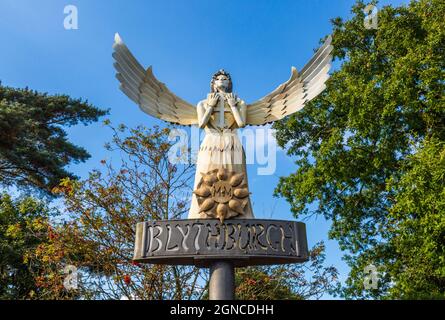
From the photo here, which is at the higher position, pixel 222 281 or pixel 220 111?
pixel 220 111

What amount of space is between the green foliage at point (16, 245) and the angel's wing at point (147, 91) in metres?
8.71

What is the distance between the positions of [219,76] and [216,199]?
233cm

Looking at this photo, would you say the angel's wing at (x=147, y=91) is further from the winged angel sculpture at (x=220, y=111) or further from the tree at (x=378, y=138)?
the tree at (x=378, y=138)

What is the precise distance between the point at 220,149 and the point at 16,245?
11514 mm

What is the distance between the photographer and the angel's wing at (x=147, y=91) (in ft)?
25.3

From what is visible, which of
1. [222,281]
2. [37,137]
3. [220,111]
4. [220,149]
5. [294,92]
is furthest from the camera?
[37,137]

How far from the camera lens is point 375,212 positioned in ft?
45.0

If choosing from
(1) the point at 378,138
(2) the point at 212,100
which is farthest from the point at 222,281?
(1) the point at 378,138

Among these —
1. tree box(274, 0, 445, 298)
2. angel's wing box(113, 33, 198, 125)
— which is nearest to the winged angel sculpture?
angel's wing box(113, 33, 198, 125)

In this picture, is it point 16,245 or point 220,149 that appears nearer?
point 220,149

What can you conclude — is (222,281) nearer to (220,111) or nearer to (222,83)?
(220,111)

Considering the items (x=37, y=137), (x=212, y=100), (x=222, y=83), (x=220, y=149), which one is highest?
(x=37, y=137)

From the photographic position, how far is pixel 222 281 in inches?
266

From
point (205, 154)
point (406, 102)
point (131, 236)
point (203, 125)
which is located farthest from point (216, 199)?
point (406, 102)
